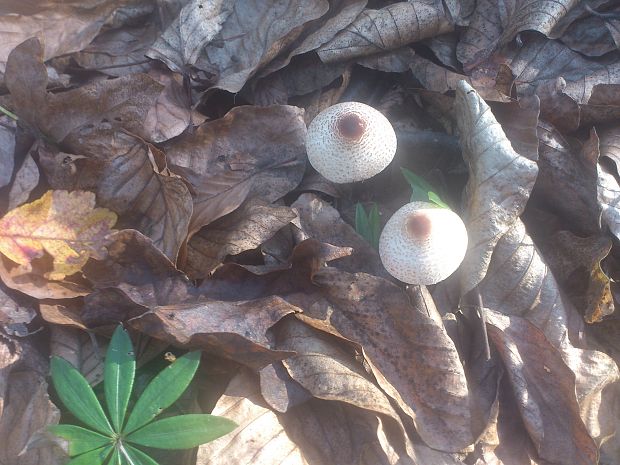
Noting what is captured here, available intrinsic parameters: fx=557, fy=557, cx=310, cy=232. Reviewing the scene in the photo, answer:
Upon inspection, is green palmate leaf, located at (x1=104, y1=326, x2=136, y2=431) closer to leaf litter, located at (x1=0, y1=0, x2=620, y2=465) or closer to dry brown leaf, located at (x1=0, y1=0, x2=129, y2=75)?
leaf litter, located at (x1=0, y1=0, x2=620, y2=465)

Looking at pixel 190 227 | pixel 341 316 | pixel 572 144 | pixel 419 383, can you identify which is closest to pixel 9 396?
pixel 190 227

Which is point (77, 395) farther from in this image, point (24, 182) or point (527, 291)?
point (527, 291)

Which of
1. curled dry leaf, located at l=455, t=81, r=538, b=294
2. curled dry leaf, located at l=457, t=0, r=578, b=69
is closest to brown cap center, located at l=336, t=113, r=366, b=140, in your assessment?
curled dry leaf, located at l=455, t=81, r=538, b=294

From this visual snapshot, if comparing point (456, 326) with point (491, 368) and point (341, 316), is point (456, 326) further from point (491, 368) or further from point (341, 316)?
point (341, 316)

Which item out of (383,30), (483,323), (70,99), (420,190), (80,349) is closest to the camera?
(80,349)

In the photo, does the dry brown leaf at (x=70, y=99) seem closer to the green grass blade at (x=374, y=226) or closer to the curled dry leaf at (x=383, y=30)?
the curled dry leaf at (x=383, y=30)

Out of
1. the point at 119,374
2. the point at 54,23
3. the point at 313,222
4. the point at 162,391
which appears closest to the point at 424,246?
the point at 313,222
